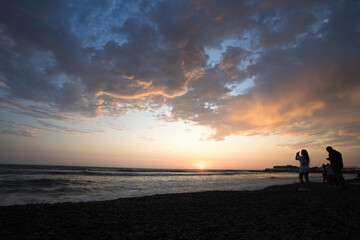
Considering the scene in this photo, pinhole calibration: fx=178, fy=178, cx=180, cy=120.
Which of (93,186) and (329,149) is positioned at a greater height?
(329,149)

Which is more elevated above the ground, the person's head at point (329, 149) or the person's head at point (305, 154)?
the person's head at point (329, 149)

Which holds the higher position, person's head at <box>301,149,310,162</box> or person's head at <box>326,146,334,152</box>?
person's head at <box>326,146,334,152</box>

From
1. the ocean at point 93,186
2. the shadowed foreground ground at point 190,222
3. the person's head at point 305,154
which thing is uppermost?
the person's head at point 305,154

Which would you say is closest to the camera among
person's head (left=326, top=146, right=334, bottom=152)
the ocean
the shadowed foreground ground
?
the shadowed foreground ground

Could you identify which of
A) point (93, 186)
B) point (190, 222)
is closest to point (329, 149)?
point (190, 222)

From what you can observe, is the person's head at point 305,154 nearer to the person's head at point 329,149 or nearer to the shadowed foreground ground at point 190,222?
the person's head at point 329,149

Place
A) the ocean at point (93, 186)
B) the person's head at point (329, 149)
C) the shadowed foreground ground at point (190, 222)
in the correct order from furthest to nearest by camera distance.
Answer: the ocean at point (93, 186) → the person's head at point (329, 149) → the shadowed foreground ground at point (190, 222)

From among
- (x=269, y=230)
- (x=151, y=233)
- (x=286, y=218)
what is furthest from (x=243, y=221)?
(x=151, y=233)

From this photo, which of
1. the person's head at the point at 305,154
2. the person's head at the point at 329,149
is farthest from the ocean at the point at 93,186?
the person's head at the point at 329,149

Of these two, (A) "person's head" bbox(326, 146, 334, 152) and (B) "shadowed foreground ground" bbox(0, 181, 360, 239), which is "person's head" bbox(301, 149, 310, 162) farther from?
(B) "shadowed foreground ground" bbox(0, 181, 360, 239)

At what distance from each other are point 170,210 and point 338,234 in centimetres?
596

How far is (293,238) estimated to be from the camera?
4828mm

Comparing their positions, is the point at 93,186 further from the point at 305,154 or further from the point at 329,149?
the point at 329,149

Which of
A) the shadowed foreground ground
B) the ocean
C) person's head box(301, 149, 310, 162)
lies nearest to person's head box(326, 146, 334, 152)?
person's head box(301, 149, 310, 162)
